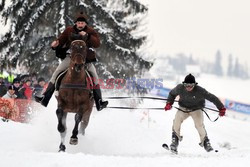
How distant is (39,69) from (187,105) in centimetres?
1140

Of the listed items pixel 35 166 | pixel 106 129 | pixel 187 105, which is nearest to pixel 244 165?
pixel 35 166

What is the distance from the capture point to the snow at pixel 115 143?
5.99 metres

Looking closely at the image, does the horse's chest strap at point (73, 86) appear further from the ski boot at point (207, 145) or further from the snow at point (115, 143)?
the ski boot at point (207, 145)

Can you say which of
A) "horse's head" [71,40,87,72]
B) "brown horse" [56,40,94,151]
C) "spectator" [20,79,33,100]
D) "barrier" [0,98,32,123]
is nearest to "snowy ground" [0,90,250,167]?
"barrier" [0,98,32,123]

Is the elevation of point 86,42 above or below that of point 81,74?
above

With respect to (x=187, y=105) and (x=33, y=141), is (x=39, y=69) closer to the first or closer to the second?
(x=33, y=141)

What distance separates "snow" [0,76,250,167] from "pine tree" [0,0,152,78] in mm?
2047

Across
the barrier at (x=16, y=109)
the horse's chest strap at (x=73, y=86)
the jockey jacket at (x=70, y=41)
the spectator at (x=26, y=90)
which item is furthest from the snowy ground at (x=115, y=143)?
the jockey jacket at (x=70, y=41)

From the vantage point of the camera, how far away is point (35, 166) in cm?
569

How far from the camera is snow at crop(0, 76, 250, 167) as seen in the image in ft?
19.6

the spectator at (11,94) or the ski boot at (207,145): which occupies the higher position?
the spectator at (11,94)

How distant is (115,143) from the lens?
11.9 metres

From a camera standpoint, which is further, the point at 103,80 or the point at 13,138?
the point at 103,80

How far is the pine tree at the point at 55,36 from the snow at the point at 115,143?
2.05 meters
